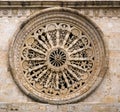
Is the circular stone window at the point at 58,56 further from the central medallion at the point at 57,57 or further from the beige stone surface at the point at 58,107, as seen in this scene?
the beige stone surface at the point at 58,107

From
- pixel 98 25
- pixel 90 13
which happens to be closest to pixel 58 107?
pixel 98 25

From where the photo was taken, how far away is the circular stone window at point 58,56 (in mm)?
12852

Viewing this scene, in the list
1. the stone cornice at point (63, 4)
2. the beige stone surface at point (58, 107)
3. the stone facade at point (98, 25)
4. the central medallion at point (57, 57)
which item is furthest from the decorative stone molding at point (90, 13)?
the beige stone surface at point (58, 107)

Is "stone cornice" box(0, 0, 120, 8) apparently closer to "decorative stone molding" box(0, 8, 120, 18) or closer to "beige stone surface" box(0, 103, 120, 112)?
"decorative stone molding" box(0, 8, 120, 18)

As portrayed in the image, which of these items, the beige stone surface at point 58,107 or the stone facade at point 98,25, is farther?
the stone facade at point 98,25

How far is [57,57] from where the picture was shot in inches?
514

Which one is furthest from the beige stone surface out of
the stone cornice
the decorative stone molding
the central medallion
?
the stone cornice

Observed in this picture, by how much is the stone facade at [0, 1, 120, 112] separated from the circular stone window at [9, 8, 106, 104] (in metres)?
0.15

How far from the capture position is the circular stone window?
12.9 meters

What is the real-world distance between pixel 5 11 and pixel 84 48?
2254 mm

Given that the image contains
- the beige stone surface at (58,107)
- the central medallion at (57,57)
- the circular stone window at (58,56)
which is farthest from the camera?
the central medallion at (57,57)

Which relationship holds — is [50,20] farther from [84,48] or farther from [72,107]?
[72,107]

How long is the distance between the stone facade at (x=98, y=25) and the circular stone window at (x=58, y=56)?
0.49 ft

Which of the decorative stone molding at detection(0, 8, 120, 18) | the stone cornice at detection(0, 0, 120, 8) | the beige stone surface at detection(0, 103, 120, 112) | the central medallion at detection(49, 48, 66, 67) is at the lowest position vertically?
the beige stone surface at detection(0, 103, 120, 112)
